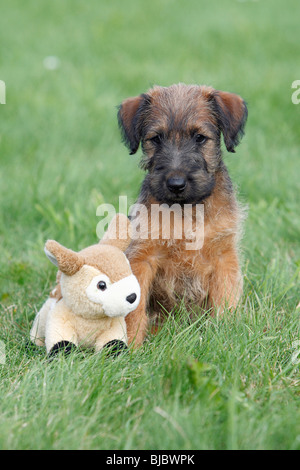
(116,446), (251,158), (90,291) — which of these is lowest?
(116,446)

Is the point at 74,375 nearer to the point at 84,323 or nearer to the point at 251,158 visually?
the point at 84,323

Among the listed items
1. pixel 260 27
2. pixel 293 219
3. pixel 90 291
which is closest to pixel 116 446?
pixel 90 291

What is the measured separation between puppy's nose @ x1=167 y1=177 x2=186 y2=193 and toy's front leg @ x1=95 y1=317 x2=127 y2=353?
31.4 inches

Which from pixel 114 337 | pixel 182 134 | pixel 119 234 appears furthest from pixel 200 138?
pixel 114 337

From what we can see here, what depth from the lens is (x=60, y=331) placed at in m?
3.18

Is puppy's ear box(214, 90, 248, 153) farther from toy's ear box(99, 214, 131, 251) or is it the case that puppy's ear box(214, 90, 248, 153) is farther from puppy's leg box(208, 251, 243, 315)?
toy's ear box(99, 214, 131, 251)

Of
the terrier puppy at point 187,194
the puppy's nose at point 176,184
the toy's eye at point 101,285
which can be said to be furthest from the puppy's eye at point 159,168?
the toy's eye at point 101,285

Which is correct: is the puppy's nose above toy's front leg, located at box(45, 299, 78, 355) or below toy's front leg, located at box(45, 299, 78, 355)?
above

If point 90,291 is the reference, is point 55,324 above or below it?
below

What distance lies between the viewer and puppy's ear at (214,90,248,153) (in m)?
3.63

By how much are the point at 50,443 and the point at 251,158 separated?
16.5ft

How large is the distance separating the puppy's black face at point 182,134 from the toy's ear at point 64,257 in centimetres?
66

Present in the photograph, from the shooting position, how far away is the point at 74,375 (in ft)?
9.18

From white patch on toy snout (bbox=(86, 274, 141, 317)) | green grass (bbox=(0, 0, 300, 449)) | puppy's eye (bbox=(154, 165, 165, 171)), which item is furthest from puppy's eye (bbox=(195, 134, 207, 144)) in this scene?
white patch on toy snout (bbox=(86, 274, 141, 317))
